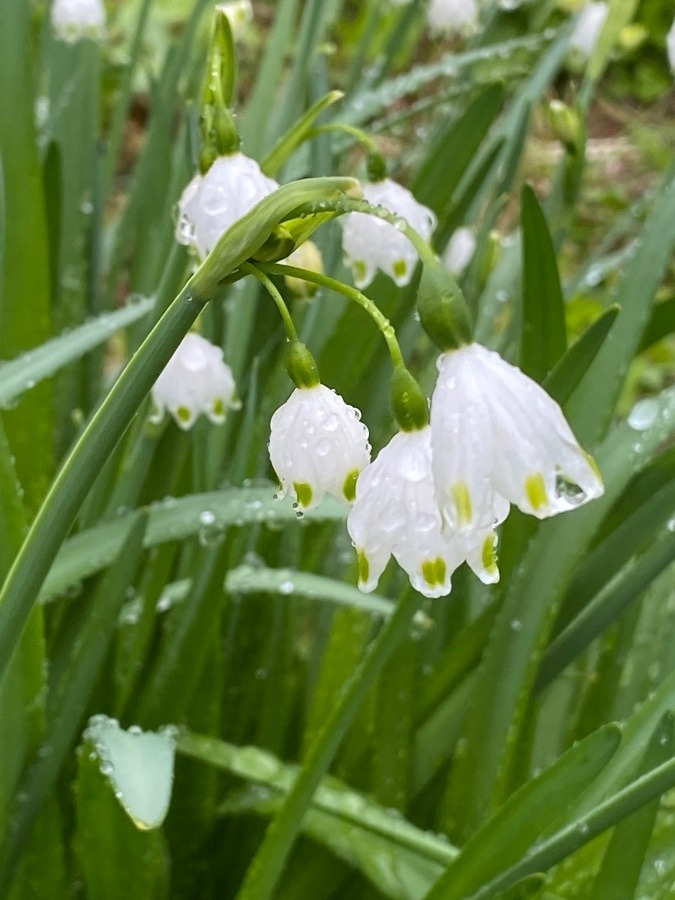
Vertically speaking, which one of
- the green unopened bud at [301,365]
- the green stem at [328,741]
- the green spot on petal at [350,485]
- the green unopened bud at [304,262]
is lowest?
the green stem at [328,741]

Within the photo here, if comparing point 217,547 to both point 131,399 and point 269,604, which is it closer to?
point 269,604

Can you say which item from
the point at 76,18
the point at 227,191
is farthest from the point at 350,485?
the point at 76,18

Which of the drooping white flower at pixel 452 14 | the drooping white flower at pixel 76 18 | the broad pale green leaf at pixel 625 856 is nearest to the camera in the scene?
the broad pale green leaf at pixel 625 856

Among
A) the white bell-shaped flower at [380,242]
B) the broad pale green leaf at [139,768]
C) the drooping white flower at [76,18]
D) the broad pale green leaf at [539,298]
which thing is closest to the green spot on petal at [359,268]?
the white bell-shaped flower at [380,242]

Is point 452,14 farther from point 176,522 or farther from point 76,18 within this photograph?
point 176,522

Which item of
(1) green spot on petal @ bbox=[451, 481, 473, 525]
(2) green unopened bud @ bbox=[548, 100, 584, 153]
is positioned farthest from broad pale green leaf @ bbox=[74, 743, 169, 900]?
(2) green unopened bud @ bbox=[548, 100, 584, 153]

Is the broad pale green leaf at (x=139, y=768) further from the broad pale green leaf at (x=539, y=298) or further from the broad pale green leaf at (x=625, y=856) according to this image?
the broad pale green leaf at (x=539, y=298)

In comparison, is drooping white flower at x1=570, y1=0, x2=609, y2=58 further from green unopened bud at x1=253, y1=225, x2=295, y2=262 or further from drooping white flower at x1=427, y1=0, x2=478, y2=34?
green unopened bud at x1=253, y1=225, x2=295, y2=262
